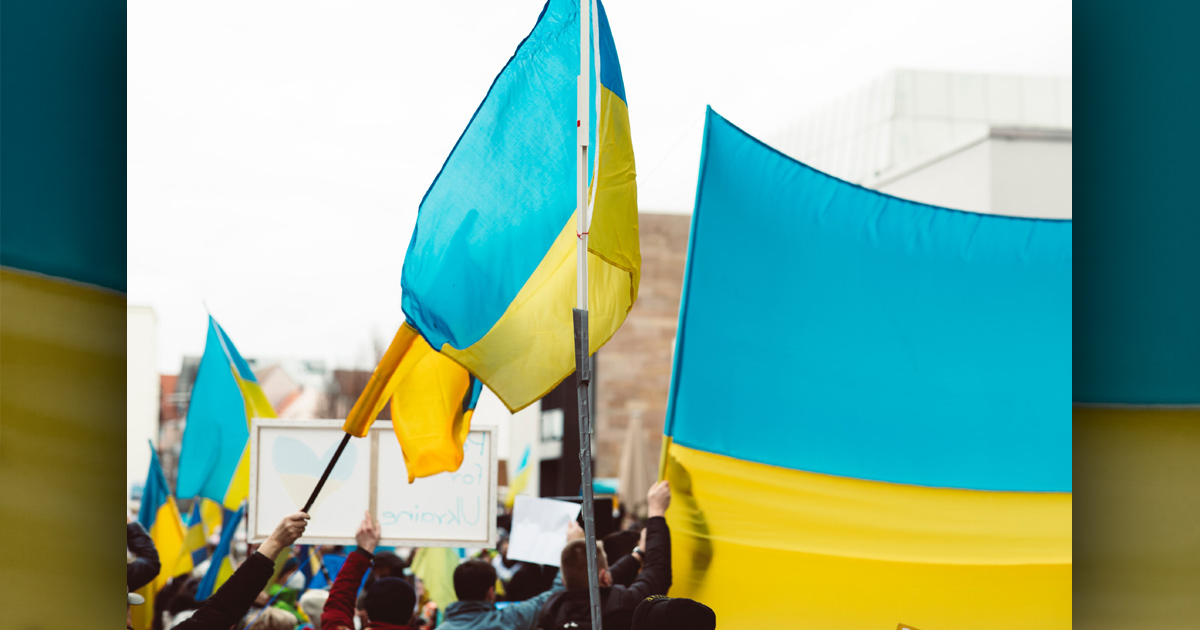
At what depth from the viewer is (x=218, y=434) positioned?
3295mm

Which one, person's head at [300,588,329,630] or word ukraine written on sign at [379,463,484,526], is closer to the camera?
word ukraine written on sign at [379,463,484,526]

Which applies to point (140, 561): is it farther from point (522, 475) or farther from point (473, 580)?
point (522, 475)

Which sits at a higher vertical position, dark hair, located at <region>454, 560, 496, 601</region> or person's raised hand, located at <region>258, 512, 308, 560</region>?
person's raised hand, located at <region>258, 512, 308, 560</region>

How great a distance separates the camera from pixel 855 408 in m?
2.41

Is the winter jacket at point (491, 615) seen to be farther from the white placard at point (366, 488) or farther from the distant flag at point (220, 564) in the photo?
the distant flag at point (220, 564)

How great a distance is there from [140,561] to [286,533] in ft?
2.65

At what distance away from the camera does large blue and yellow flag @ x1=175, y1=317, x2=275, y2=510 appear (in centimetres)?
286

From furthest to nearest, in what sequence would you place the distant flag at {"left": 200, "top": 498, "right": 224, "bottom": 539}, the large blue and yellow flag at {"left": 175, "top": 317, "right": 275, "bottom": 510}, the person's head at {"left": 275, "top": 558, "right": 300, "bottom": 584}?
the person's head at {"left": 275, "top": 558, "right": 300, "bottom": 584}
the distant flag at {"left": 200, "top": 498, "right": 224, "bottom": 539}
the large blue and yellow flag at {"left": 175, "top": 317, "right": 275, "bottom": 510}

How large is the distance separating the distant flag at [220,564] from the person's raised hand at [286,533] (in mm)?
917

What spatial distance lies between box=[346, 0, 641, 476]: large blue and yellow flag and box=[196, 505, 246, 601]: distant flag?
4.56ft

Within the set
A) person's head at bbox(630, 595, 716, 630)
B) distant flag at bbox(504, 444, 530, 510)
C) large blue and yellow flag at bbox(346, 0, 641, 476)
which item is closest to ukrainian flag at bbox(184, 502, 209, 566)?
distant flag at bbox(504, 444, 530, 510)

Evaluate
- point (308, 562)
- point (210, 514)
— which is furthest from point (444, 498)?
point (308, 562)

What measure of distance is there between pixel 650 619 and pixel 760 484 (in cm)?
71

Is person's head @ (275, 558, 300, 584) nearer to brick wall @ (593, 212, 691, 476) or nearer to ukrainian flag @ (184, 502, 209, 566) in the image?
ukrainian flag @ (184, 502, 209, 566)
